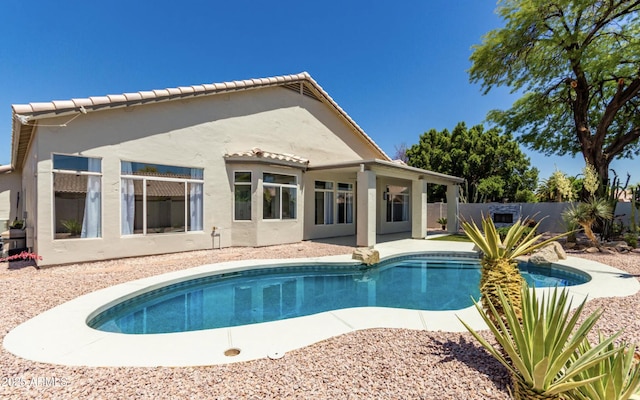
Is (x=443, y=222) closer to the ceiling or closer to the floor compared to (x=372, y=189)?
closer to the floor

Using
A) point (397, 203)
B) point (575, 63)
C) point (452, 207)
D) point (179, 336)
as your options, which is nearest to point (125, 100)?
point (179, 336)

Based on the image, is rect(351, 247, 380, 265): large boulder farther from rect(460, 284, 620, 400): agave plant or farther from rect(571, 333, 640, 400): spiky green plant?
rect(571, 333, 640, 400): spiky green plant

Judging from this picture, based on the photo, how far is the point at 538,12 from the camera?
650 inches

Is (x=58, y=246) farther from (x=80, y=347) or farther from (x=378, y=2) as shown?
(x=378, y=2)

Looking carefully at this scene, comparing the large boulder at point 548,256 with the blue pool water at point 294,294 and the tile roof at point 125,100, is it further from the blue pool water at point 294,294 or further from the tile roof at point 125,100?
the tile roof at point 125,100

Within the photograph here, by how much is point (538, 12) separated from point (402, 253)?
15928 mm

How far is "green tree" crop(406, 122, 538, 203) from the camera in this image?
29.1 metres

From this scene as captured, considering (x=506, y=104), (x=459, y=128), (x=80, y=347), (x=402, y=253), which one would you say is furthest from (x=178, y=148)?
(x=459, y=128)

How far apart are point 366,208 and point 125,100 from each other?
10.3 meters

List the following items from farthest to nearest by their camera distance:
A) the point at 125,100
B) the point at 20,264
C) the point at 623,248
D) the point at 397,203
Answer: the point at 397,203
the point at 623,248
the point at 125,100
the point at 20,264

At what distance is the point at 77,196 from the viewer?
9.82 meters

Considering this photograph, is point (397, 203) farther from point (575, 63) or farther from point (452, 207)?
point (575, 63)

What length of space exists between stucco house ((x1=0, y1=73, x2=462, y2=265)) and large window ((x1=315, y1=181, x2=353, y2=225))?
6 centimetres

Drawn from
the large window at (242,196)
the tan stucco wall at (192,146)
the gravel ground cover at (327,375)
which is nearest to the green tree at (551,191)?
the tan stucco wall at (192,146)
